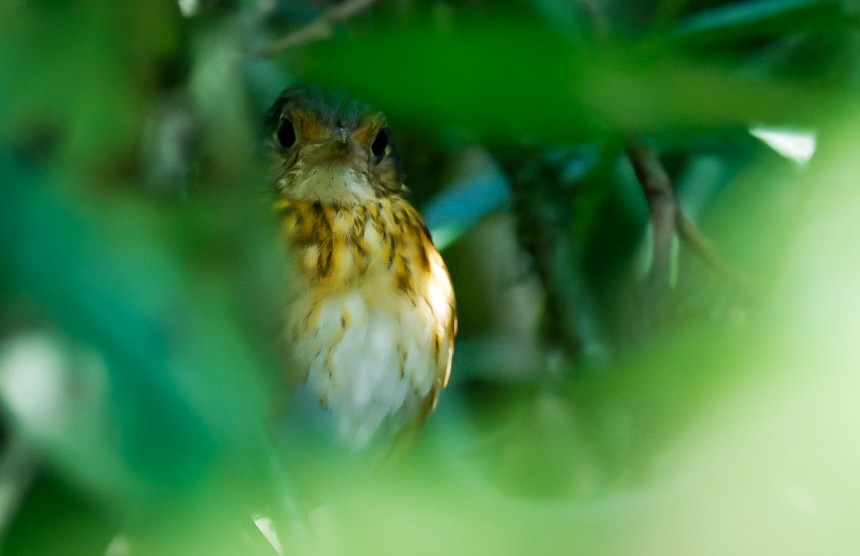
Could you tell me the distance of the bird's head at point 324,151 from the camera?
59.6 inches

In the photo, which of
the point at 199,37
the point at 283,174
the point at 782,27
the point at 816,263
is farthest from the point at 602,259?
the point at 816,263

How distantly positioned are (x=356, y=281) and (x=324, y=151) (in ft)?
0.67

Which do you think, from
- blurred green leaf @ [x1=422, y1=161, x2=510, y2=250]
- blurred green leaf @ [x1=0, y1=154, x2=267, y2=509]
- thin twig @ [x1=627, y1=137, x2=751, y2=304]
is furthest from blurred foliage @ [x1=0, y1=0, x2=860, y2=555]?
blurred green leaf @ [x1=422, y1=161, x2=510, y2=250]

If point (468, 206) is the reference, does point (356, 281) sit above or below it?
below

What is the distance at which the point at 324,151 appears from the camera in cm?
154

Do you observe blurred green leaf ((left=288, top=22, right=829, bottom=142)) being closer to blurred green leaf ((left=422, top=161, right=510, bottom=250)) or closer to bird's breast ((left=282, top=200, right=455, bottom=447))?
bird's breast ((left=282, top=200, right=455, bottom=447))

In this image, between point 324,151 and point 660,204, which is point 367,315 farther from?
point 660,204

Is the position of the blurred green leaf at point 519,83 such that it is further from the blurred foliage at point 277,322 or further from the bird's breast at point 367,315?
the bird's breast at point 367,315

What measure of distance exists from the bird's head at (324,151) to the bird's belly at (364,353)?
0.61 feet

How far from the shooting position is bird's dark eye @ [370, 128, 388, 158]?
1.64 m

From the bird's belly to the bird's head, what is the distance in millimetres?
185

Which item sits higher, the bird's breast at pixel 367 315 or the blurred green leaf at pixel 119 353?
the bird's breast at pixel 367 315

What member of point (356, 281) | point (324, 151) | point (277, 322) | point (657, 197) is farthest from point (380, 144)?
point (277, 322)

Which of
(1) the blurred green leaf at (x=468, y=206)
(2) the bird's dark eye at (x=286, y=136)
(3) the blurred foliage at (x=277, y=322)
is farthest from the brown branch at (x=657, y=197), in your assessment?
(3) the blurred foliage at (x=277, y=322)
